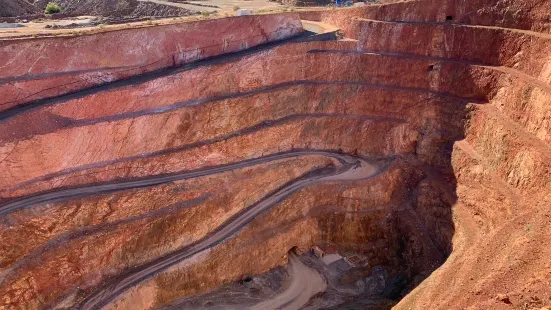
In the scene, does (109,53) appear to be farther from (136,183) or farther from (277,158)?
(277,158)

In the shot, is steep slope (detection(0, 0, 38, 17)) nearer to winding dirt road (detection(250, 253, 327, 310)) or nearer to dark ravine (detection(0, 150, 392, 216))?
dark ravine (detection(0, 150, 392, 216))

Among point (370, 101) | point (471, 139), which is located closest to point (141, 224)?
point (370, 101)

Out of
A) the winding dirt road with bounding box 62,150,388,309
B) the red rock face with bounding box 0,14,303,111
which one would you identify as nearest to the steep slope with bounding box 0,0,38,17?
the red rock face with bounding box 0,14,303,111

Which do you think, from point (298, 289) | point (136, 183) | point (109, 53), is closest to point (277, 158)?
point (298, 289)

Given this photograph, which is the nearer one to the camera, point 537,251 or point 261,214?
point 537,251

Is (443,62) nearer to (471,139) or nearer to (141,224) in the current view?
(471,139)

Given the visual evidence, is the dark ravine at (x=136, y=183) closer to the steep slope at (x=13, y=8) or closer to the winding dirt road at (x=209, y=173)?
the winding dirt road at (x=209, y=173)
